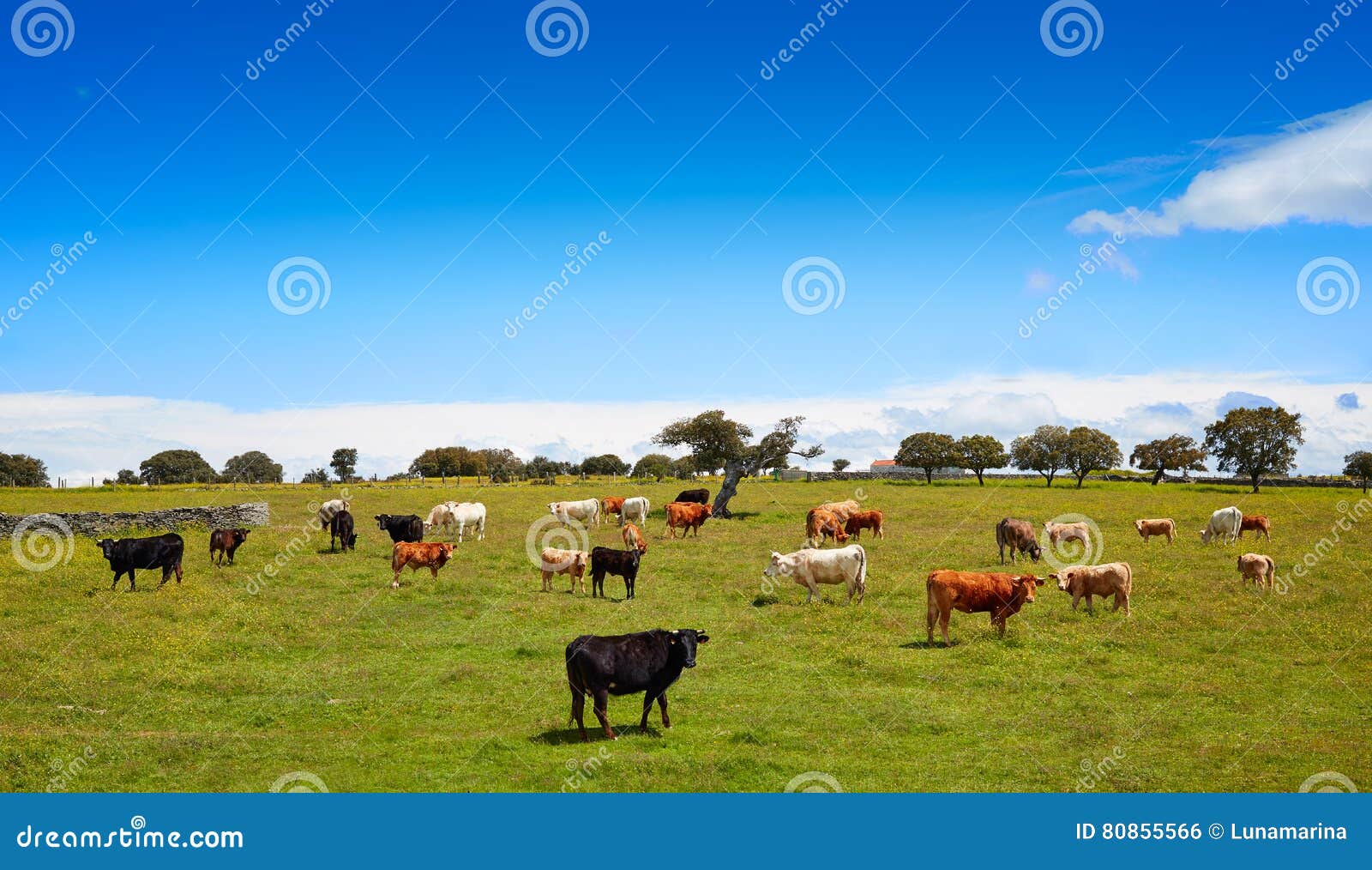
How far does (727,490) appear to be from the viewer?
4541 centimetres

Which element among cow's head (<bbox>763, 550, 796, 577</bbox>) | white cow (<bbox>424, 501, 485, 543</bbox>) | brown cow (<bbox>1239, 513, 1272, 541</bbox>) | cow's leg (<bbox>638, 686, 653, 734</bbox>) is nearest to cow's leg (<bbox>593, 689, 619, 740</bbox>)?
cow's leg (<bbox>638, 686, 653, 734</bbox>)

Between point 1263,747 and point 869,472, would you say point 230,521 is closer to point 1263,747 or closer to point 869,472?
point 1263,747

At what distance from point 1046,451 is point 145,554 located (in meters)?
73.3

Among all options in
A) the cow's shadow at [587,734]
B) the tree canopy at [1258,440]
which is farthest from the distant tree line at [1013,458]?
the cow's shadow at [587,734]

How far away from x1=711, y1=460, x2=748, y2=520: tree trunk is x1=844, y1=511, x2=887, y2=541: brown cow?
32.6 ft

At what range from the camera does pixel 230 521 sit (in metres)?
35.6

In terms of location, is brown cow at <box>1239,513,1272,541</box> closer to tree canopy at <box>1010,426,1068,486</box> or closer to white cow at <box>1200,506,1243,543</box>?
white cow at <box>1200,506,1243,543</box>

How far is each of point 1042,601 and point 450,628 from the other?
13304 mm

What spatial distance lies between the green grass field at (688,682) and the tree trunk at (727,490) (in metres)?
16.0

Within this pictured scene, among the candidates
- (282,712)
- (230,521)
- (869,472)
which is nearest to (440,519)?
(230,521)

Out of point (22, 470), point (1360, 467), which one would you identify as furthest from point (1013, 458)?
point (22, 470)

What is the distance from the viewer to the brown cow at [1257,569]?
77.3ft

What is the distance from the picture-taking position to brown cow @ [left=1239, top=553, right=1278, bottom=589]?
23.6 metres

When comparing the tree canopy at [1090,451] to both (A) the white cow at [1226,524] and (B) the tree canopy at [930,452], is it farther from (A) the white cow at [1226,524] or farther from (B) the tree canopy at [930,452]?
(A) the white cow at [1226,524]
